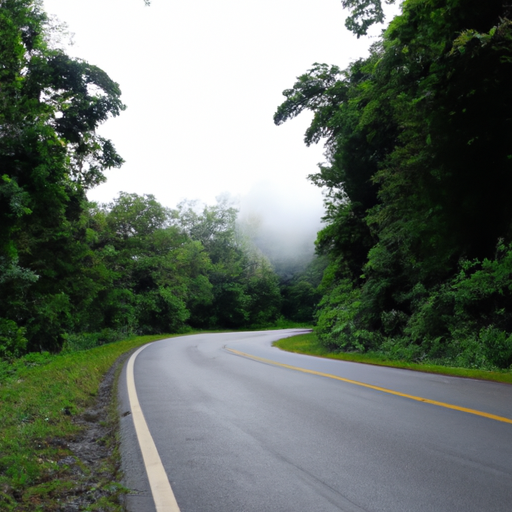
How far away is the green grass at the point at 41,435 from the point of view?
350cm

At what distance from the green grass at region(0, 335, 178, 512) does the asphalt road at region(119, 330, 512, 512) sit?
0.59 metres

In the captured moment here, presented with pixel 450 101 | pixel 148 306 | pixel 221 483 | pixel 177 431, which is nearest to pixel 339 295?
pixel 450 101

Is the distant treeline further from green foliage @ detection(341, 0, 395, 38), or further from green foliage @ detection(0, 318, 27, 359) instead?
green foliage @ detection(341, 0, 395, 38)

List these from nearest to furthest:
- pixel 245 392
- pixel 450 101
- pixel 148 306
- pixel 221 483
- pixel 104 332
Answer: pixel 221 483, pixel 245 392, pixel 450 101, pixel 104 332, pixel 148 306

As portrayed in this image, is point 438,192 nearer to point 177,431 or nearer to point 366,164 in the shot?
point 366,164

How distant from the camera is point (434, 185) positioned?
498 inches

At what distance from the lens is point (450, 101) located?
10656 millimetres

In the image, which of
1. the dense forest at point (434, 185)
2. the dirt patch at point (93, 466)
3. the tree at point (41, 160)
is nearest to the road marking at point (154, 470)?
the dirt patch at point (93, 466)

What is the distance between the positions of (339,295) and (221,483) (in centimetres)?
1910

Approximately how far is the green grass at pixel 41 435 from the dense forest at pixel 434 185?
8.72 metres

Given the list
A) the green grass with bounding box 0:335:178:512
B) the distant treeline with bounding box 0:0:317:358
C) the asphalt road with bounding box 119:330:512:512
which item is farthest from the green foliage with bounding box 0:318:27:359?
the asphalt road with bounding box 119:330:512:512

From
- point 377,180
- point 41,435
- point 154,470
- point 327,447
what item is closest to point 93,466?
point 154,470

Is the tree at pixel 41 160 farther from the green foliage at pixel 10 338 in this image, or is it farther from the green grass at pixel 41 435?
the green grass at pixel 41 435

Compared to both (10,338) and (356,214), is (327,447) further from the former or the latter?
(356,214)
